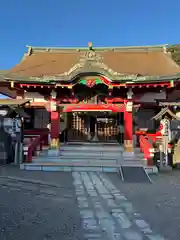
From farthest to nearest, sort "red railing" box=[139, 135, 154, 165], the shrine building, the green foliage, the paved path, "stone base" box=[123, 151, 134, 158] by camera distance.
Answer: the green foliage
"stone base" box=[123, 151, 134, 158]
the shrine building
"red railing" box=[139, 135, 154, 165]
the paved path

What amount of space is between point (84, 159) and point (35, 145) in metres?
2.49

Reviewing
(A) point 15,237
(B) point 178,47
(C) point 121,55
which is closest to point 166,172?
(A) point 15,237

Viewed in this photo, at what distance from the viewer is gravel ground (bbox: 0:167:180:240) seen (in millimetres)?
3506

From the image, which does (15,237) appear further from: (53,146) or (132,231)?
(53,146)

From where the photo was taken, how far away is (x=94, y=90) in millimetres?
11086

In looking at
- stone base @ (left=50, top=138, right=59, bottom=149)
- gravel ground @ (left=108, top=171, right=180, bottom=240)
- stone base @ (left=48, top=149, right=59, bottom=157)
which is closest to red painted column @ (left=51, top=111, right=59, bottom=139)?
stone base @ (left=50, top=138, right=59, bottom=149)

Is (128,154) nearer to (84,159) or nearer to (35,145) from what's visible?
(84,159)

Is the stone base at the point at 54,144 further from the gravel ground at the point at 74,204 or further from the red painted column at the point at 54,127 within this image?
the gravel ground at the point at 74,204

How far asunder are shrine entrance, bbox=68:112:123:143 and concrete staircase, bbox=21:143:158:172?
141cm

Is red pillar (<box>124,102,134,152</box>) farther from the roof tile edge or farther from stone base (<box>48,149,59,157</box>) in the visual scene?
the roof tile edge

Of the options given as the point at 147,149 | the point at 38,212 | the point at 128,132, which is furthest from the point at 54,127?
the point at 38,212

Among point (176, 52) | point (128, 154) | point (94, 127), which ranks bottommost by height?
point (128, 154)

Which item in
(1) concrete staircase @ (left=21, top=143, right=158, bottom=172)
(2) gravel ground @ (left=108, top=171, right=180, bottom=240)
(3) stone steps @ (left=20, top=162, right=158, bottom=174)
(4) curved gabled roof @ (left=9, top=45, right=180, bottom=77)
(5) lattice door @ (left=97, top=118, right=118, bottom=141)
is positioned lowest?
(2) gravel ground @ (left=108, top=171, right=180, bottom=240)

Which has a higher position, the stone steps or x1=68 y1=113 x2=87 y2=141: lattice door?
x1=68 y1=113 x2=87 y2=141: lattice door
